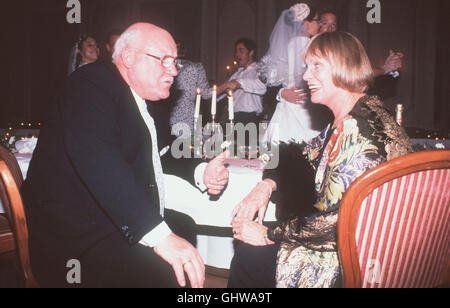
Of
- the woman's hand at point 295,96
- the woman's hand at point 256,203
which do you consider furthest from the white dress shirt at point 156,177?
the woman's hand at point 295,96

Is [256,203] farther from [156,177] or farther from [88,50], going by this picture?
[88,50]

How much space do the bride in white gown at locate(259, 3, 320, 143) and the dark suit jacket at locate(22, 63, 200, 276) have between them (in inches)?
66.7

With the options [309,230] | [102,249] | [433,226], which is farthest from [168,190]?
[433,226]

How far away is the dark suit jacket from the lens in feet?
3.83

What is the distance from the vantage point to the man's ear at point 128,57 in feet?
5.01

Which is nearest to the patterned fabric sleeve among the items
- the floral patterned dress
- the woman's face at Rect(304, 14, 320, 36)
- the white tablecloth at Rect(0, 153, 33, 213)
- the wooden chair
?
the floral patterned dress

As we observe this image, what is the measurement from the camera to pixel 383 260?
3.45ft

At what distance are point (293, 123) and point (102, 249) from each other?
252 centimetres

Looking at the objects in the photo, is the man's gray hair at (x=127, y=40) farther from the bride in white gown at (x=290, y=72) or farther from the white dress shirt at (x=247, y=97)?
the white dress shirt at (x=247, y=97)

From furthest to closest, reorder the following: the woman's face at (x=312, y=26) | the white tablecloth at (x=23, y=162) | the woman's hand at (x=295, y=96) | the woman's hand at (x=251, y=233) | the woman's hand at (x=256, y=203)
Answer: the woman's face at (x=312, y=26) → the woman's hand at (x=295, y=96) → the white tablecloth at (x=23, y=162) → the woman's hand at (x=256, y=203) → the woman's hand at (x=251, y=233)

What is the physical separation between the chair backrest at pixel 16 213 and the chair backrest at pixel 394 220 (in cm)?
120

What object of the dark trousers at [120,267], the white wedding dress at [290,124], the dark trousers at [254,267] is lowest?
the dark trousers at [254,267]

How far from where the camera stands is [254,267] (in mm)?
1521

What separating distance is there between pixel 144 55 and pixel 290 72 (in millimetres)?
2624
